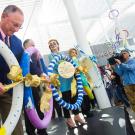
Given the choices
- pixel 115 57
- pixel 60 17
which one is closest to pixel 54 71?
pixel 115 57

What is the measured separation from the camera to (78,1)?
9.15m

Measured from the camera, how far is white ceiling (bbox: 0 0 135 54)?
8245 mm

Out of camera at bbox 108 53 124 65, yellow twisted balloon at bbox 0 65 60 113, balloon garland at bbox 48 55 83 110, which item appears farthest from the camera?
camera at bbox 108 53 124 65

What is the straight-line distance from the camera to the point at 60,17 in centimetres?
1059

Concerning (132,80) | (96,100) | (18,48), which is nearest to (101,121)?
(132,80)

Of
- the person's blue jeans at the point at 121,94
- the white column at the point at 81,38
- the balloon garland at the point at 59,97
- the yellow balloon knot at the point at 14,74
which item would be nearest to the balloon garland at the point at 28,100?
the yellow balloon knot at the point at 14,74

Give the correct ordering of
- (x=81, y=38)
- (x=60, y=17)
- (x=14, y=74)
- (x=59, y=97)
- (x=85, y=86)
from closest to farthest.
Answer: (x=14, y=74) < (x=59, y=97) < (x=85, y=86) < (x=81, y=38) < (x=60, y=17)

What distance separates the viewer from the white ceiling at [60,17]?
27.1ft

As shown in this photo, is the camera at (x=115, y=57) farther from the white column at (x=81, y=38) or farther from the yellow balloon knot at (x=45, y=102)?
the yellow balloon knot at (x=45, y=102)

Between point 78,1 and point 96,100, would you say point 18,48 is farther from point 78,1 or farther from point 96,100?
point 78,1

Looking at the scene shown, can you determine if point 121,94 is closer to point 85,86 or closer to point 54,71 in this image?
point 85,86

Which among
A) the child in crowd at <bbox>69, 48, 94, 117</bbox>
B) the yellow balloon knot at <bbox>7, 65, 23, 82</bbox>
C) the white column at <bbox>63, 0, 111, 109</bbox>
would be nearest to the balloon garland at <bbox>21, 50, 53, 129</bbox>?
the yellow balloon knot at <bbox>7, 65, 23, 82</bbox>

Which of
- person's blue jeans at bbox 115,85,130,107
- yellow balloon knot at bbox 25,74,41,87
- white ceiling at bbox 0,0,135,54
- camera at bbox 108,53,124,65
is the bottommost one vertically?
person's blue jeans at bbox 115,85,130,107

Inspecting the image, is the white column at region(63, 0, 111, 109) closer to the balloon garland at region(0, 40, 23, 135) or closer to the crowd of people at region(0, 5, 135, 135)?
the crowd of people at region(0, 5, 135, 135)
